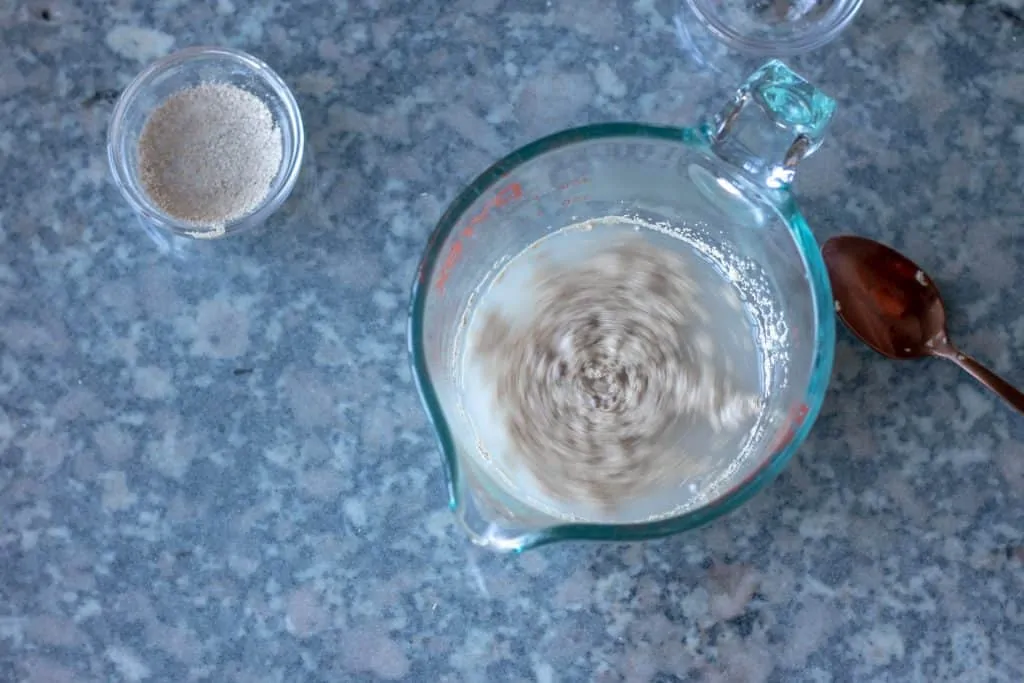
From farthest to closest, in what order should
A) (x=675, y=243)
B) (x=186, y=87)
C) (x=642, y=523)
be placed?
(x=186, y=87) < (x=675, y=243) < (x=642, y=523)

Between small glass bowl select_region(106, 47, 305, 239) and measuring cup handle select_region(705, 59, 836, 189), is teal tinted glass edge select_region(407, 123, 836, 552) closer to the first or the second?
measuring cup handle select_region(705, 59, 836, 189)

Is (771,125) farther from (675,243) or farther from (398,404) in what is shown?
(398,404)

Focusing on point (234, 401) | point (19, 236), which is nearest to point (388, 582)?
point (234, 401)

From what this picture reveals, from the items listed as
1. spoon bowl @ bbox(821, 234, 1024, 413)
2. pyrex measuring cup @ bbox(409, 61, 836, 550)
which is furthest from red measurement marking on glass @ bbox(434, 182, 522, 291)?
spoon bowl @ bbox(821, 234, 1024, 413)

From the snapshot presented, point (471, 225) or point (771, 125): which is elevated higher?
point (771, 125)

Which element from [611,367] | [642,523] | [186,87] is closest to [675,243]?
[611,367]

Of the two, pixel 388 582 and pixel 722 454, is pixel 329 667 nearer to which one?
pixel 388 582
